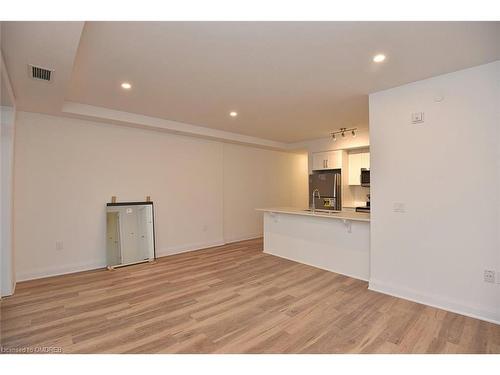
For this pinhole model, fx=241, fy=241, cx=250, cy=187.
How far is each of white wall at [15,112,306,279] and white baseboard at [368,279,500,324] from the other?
11.9ft

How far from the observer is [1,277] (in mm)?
2932

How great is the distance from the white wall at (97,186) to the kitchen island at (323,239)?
163cm

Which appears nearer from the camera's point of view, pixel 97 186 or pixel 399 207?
pixel 399 207

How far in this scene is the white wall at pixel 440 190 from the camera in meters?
2.42

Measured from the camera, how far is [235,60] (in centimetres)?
240

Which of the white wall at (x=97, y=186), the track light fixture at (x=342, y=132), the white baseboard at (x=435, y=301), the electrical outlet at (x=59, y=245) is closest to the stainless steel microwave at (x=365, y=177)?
the track light fixture at (x=342, y=132)

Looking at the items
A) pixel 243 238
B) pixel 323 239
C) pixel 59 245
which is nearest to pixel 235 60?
pixel 323 239

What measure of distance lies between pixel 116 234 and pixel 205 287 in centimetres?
209

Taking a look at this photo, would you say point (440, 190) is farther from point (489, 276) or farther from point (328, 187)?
point (328, 187)

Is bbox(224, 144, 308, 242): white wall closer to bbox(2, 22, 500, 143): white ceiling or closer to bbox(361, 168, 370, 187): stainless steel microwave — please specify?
bbox(361, 168, 370, 187): stainless steel microwave

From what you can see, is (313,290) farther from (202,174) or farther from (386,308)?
(202,174)

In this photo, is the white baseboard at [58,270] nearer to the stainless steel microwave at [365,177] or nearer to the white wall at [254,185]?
the white wall at [254,185]

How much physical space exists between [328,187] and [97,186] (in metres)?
4.96

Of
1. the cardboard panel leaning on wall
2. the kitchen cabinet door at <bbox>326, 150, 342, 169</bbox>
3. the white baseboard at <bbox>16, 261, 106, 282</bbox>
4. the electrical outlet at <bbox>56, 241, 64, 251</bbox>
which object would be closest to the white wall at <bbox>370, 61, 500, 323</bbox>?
the kitchen cabinet door at <bbox>326, 150, 342, 169</bbox>
